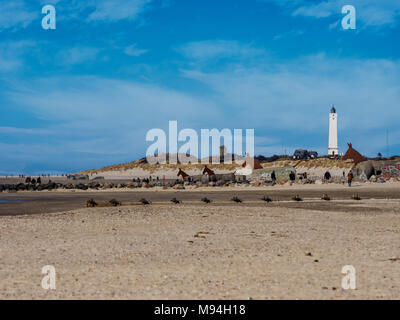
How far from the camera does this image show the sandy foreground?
723 centimetres

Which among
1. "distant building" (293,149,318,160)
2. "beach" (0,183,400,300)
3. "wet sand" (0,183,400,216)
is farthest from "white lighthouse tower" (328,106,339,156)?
"beach" (0,183,400,300)

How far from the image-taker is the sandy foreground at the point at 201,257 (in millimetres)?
7234

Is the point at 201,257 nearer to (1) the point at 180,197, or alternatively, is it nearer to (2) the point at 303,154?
(1) the point at 180,197

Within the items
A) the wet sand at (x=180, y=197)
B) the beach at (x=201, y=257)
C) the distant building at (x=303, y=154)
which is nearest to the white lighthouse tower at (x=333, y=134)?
the distant building at (x=303, y=154)

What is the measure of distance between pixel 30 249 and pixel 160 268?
13.1 feet

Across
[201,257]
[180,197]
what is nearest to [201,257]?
[201,257]

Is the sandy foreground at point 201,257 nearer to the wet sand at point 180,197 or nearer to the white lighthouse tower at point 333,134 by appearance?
the wet sand at point 180,197

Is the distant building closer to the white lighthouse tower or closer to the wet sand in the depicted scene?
the white lighthouse tower

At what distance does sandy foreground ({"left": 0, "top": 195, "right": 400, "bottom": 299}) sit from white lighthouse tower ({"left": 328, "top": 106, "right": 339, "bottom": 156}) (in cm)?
10192

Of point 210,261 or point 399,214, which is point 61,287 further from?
point 399,214

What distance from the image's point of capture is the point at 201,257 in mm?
9953

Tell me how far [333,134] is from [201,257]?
4443 inches

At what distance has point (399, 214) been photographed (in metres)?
18.8

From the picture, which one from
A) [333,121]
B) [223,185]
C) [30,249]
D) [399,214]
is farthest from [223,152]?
[30,249]
